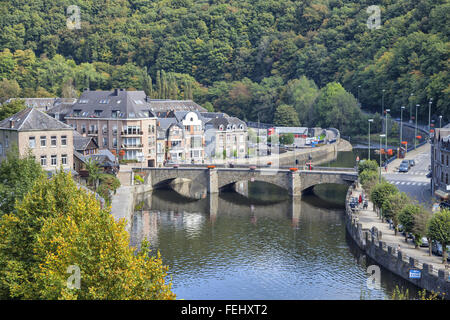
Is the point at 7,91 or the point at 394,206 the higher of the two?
the point at 7,91

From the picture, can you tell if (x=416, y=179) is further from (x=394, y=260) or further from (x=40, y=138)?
(x=40, y=138)

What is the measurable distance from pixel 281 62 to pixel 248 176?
101767mm

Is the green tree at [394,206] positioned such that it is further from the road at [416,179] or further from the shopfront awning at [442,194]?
the shopfront awning at [442,194]

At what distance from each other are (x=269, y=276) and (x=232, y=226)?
17496mm

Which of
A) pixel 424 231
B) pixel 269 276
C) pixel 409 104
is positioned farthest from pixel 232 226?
pixel 409 104

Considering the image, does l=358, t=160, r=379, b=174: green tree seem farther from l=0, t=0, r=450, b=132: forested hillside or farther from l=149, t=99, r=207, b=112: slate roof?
l=149, t=99, r=207, b=112: slate roof

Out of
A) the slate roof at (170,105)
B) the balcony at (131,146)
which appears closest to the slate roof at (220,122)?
the slate roof at (170,105)

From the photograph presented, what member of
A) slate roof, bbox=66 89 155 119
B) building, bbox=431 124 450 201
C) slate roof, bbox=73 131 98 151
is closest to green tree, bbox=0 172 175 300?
building, bbox=431 124 450 201

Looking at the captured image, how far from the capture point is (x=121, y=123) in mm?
93750

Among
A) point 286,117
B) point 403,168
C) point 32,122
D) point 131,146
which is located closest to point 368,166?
point 403,168

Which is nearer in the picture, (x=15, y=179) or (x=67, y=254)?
(x=67, y=254)

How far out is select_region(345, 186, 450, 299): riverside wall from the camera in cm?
3984

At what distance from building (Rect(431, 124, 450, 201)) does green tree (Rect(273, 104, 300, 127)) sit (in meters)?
72.2

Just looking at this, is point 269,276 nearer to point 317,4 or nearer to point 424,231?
point 424,231
